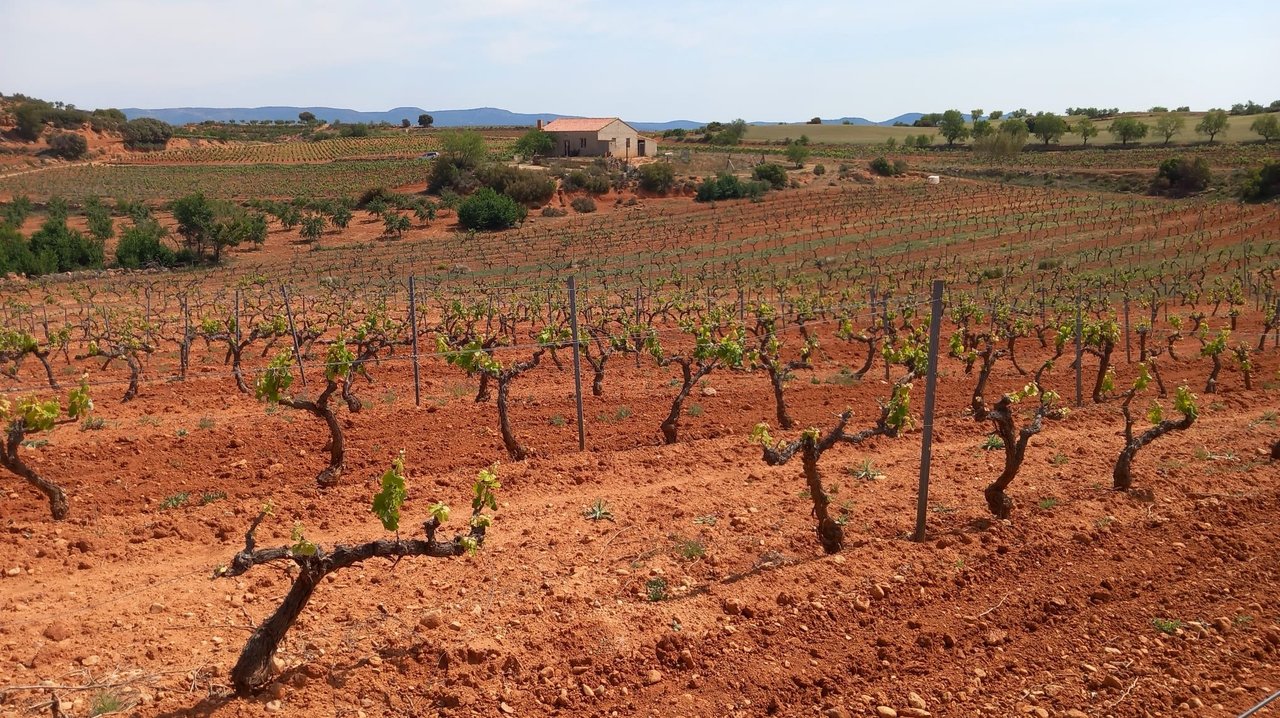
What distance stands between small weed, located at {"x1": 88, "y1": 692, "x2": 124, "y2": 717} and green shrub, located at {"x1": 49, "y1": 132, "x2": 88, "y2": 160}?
95152 millimetres

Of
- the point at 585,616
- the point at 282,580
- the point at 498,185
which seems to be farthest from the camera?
the point at 498,185

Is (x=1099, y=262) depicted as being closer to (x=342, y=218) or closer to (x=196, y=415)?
(x=196, y=415)

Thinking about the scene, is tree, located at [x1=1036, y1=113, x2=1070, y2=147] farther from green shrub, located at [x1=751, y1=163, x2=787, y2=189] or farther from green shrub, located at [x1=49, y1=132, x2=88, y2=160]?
green shrub, located at [x1=49, y1=132, x2=88, y2=160]

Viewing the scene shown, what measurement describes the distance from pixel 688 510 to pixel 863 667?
3.00 metres

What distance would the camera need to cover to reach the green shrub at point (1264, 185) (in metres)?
50.2

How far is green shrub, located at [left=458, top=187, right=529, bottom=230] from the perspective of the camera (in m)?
53.1

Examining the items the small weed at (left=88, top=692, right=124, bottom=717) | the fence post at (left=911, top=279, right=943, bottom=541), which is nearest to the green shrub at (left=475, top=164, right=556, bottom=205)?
the fence post at (left=911, top=279, right=943, bottom=541)

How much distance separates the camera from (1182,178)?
58969 millimetres

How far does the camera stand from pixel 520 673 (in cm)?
586

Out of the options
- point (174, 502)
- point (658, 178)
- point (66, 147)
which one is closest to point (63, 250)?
point (174, 502)

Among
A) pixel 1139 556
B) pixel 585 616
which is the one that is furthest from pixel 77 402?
pixel 1139 556

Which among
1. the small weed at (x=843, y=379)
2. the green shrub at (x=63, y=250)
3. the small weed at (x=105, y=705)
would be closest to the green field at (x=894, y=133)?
the green shrub at (x=63, y=250)

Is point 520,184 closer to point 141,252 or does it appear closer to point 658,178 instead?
point 658,178

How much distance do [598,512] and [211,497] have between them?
441 centimetres
